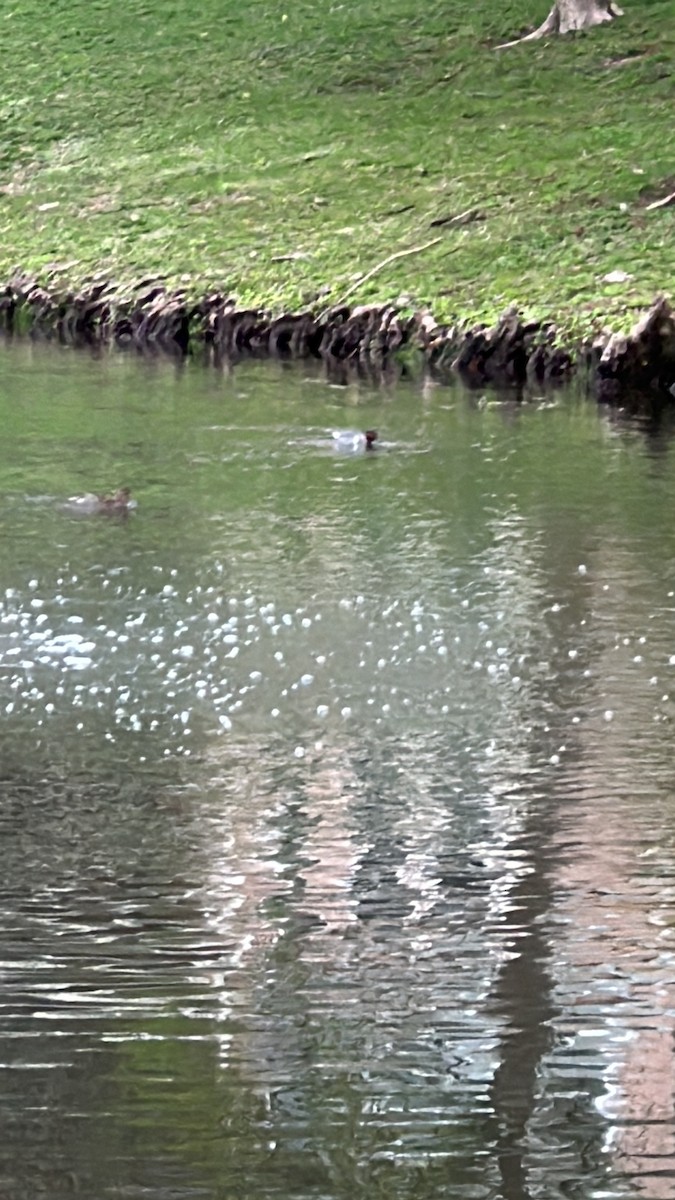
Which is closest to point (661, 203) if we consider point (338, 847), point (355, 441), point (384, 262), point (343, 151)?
point (384, 262)

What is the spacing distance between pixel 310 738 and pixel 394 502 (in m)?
6.62

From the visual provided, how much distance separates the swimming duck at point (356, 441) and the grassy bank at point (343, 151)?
559cm

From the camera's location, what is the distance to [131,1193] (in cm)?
494

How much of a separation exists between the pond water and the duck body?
230 cm

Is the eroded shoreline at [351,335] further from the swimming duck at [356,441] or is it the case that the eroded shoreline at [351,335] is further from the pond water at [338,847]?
the pond water at [338,847]

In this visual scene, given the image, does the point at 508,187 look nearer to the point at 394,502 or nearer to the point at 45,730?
the point at 394,502

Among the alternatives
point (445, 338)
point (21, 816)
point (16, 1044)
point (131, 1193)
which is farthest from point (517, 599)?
point (445, 338)

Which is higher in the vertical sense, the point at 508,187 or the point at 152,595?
the point at 508,187

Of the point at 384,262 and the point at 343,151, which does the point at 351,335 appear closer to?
the point at 384,262

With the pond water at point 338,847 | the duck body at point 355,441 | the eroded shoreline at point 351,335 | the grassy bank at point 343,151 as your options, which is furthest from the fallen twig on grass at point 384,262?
the pond water at point 338,847

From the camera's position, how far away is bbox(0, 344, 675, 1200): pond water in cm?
531

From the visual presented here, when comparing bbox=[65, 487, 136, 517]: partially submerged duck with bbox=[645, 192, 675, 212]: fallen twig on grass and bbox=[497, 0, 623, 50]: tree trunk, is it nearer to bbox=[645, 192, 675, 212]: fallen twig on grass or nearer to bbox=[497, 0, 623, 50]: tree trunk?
bbox=[645, 192, 675, 212]: fallen twig on grass

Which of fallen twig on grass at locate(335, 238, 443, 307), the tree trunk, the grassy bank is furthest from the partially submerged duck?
the tree trunk

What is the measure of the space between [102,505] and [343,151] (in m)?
16.4
